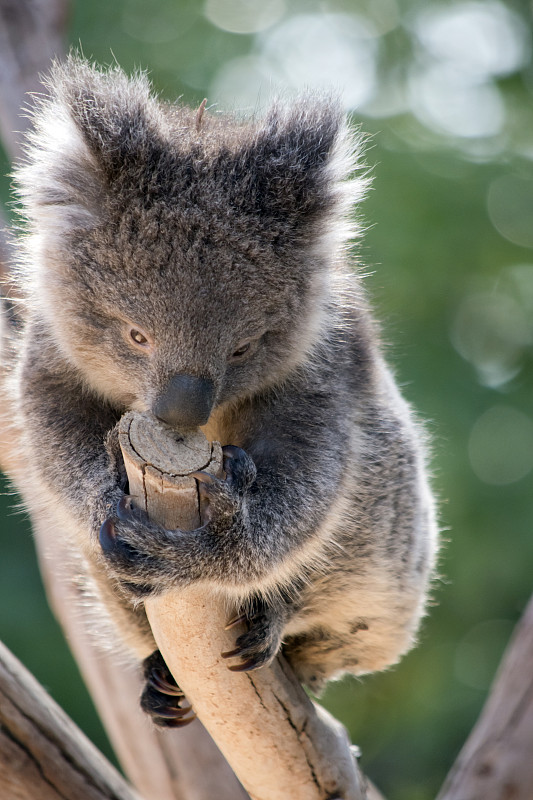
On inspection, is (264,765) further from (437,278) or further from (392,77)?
(392,77)

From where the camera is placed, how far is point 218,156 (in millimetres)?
2674

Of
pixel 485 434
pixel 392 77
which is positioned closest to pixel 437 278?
pixel 485 434

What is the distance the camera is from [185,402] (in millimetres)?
2377

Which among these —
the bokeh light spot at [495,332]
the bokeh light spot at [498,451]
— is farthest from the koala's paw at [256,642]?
the bokeh light spot at [495,332]

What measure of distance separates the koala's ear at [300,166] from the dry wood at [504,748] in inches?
91.7

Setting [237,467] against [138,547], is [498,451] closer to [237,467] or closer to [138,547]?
[237,467]

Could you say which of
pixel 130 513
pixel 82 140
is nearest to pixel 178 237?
pixel 82 140

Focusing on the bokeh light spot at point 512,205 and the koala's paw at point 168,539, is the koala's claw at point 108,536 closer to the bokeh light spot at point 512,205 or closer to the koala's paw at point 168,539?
the koala's paw at point 168,539

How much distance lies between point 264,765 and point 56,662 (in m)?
4.63

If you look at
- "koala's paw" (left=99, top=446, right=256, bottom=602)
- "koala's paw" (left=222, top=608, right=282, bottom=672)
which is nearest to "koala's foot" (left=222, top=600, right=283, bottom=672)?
"koala's paw" (left=222, top=608, right=282, bottom=672)

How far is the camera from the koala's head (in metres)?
2.48

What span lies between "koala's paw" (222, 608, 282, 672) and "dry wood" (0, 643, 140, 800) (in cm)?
83

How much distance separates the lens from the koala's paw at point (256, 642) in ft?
8.91

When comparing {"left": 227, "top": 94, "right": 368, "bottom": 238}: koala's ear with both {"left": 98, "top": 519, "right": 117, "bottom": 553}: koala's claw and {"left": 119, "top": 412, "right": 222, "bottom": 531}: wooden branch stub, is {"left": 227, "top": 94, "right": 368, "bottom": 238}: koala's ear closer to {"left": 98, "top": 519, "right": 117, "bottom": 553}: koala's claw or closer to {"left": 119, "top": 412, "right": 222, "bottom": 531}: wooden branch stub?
{"left": 119, "top": 412, "right": 222, "bottom": 531}: wooden branch stub
